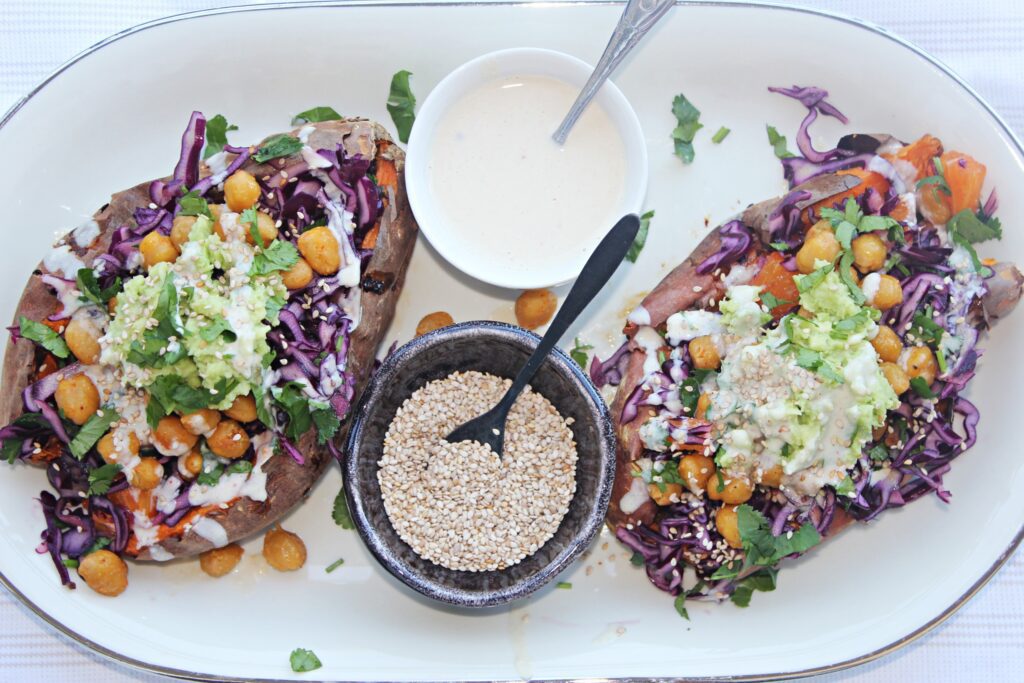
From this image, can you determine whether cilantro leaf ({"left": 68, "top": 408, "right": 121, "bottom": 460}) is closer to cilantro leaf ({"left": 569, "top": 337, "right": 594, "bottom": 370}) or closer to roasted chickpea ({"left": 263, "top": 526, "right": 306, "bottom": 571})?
roasted chickpea ({"left": 263, "top": 526, "right": 306, "bottom": 571})

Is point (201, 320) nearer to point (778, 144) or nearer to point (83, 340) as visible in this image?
point (83, 340)

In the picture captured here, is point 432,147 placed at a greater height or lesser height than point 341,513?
greater

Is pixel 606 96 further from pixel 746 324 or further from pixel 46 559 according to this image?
pixel 46 559

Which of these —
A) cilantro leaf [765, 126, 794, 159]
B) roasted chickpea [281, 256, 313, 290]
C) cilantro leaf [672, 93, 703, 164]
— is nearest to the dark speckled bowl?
roasted chickpea [281, 256, 313, 290]

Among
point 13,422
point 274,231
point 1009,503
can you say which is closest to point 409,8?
point 274,231

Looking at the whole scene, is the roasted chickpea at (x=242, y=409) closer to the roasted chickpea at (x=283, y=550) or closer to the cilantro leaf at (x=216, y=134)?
the roasted chickpea at (x=283, y=550)

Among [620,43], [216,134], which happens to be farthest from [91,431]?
[620,43]
